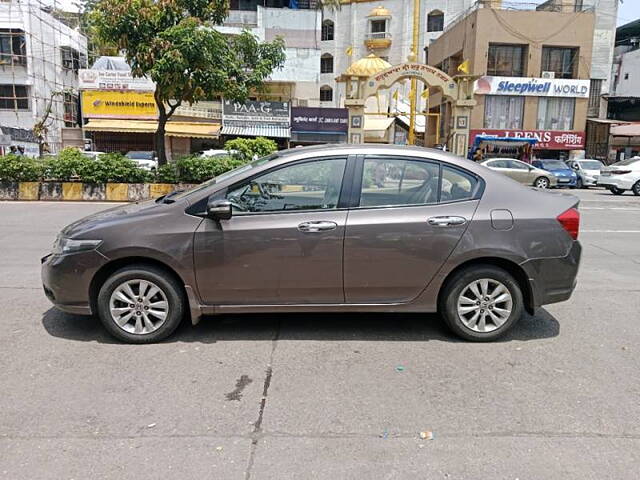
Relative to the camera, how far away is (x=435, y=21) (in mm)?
44250

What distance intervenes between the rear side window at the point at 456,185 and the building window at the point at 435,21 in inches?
1740

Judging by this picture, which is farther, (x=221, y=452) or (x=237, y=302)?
(x=237, y=302)

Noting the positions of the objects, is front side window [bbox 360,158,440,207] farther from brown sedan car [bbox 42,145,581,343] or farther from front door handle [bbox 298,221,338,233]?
front door handle [bbox 298,221,338,233]

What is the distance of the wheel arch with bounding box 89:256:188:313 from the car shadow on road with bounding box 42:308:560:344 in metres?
0.45

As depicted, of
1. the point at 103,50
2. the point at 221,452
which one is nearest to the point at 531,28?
the point at 103,50

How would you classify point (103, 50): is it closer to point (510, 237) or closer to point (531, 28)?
point (531, 28)

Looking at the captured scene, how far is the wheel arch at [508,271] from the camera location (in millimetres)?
4379

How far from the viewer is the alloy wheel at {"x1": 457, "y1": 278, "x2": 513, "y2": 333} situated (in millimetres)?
4379

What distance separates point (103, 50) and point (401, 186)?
39640 millimetres

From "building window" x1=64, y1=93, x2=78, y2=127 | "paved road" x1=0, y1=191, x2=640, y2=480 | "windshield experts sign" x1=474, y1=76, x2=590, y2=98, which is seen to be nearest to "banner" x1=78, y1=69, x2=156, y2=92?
"building window" x1=64, y1=93, x2=78, y2=127

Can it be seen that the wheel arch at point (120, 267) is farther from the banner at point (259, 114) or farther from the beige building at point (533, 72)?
the beige building at point (533, 72)

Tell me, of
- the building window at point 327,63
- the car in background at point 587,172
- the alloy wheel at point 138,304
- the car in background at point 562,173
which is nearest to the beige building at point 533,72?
the car in background at point 587,172

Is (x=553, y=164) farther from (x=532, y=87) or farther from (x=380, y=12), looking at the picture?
(x=380, y=12)

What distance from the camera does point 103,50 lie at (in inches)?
1492
